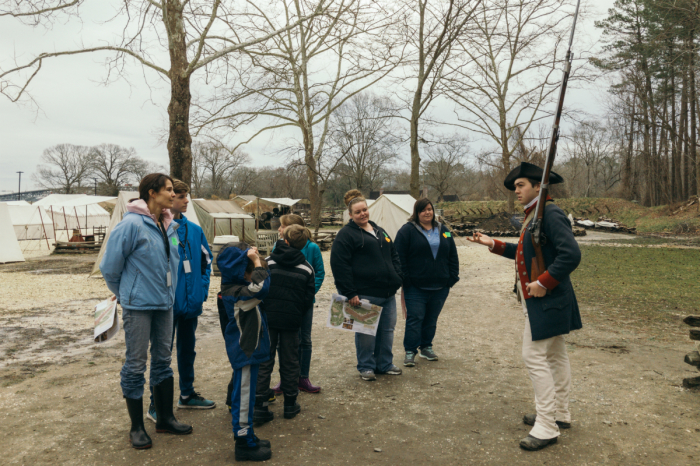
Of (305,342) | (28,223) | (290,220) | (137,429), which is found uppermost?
(290,220)

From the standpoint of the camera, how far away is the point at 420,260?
4.98 meters

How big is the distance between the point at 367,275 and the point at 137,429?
2267 millimetres

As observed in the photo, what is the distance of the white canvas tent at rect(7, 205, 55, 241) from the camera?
3016 centimetres

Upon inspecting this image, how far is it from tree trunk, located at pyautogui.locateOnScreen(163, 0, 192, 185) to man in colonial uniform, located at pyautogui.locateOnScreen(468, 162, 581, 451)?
23.3 ft

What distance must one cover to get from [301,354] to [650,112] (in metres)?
38.9

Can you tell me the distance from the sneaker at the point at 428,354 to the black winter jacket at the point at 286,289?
1.95 m

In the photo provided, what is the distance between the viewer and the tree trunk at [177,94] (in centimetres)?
888

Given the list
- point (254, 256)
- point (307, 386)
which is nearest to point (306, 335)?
point (307, 386)

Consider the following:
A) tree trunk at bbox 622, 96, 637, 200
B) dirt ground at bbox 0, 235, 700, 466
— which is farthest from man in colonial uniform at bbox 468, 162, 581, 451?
tree trunk at bbox 622, 96, 637, 200

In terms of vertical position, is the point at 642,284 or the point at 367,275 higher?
the point at 367,275

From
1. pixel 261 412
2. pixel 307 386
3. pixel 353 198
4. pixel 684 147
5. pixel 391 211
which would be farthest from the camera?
pixel 684 147

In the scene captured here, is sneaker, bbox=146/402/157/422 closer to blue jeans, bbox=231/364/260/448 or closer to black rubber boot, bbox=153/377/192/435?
black rubber boot, bbox=153/377/192/435

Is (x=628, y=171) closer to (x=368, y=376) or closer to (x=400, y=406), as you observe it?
(x=368, y=376)

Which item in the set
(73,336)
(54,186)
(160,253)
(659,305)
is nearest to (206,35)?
(73,336)
